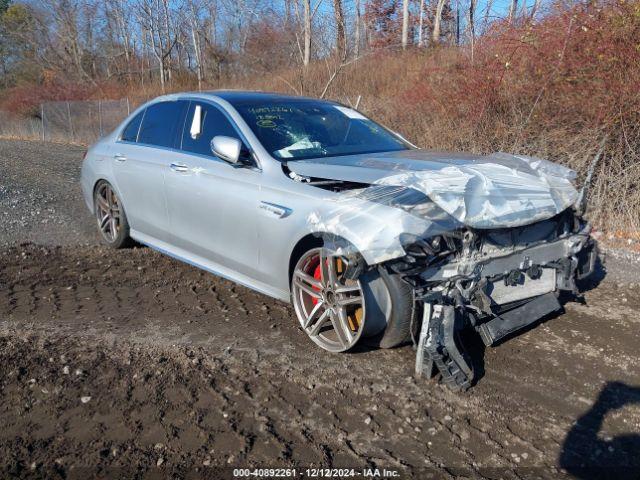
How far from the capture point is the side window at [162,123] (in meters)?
5.40

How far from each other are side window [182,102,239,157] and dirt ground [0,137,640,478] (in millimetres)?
1239

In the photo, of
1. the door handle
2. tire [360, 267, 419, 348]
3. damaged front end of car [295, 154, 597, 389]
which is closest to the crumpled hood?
damaged front end of car [295, 154, 597, 389]

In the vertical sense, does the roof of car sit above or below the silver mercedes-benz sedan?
above

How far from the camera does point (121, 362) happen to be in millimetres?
3803

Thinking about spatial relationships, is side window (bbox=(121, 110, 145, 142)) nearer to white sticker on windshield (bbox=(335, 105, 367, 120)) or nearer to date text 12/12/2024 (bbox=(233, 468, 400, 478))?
white sticker on windshield (bbox=(335, 105, 367, 120))

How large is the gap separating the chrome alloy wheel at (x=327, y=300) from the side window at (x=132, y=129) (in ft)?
9.28

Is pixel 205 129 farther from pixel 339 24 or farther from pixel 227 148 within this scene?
pixel 339 24

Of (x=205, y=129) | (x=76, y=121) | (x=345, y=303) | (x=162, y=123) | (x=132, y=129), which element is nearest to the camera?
(x=345, y=303)

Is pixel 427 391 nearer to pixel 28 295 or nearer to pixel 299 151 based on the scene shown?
pixel 299 151

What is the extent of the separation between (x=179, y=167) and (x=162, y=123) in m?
0.81

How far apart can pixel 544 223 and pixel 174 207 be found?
2.99 metres

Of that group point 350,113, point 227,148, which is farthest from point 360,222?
point 350,113

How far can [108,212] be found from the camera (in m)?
6.37

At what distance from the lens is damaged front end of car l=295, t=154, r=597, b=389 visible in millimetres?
3467
